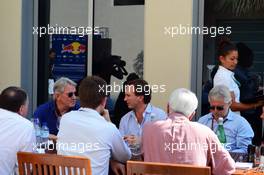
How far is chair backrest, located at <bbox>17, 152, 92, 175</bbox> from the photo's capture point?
3637mm

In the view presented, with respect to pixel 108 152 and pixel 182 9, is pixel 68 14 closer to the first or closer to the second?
pixel 182 9

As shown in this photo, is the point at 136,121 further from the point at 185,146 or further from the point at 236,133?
the point at 185,146

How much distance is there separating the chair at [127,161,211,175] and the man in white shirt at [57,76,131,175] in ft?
2.19

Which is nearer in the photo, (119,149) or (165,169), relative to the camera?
(165,169)

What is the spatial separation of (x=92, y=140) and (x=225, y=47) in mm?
2556

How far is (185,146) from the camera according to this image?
153 inches

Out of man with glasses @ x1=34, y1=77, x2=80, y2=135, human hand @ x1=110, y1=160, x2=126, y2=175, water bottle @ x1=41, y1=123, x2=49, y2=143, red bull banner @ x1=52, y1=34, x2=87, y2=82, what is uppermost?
red bull banner @ x1=52, y1=34, x2=87, y2=82

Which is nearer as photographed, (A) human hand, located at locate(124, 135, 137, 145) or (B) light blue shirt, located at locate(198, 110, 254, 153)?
(A) human hand, located at locate(124, 135, 137, 145)

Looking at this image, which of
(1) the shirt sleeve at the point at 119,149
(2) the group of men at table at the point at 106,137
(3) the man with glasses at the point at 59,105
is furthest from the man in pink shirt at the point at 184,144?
(3) the man with glasses at the point at 59,105

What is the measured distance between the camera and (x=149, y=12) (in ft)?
20.3

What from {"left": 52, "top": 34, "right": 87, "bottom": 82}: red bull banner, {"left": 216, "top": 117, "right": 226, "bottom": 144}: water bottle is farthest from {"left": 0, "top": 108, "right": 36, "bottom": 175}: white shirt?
{"left": 52, "top": 34, "right": 87, "bottom": 82}: red bull banner

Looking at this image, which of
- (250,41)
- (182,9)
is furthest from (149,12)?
(250,41)

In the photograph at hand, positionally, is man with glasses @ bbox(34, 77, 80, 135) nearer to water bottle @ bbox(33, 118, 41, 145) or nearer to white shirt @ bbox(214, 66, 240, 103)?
water bottle @ bbox(33, 118, 41, 145)

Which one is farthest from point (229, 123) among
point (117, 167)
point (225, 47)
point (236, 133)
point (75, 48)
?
point (75, 48)
